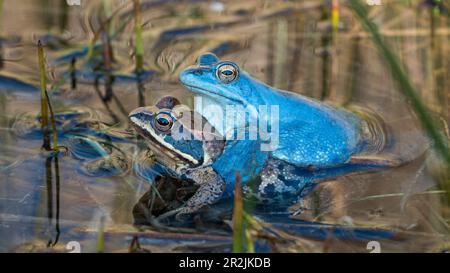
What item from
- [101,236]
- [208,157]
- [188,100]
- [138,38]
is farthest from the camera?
[138,38]

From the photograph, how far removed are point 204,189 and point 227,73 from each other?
0.76 m

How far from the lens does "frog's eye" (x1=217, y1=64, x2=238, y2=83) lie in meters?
4.71

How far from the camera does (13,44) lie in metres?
6.72

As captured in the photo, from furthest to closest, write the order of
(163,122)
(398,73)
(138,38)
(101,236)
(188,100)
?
(138,38) < (188,100) < (163,122) < (101,236) < (398,73)

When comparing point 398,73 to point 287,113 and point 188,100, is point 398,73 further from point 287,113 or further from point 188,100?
point 188,100

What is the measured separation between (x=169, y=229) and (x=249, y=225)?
447 millimetres

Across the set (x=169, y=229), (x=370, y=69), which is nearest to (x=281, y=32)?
(x=370, y=69)

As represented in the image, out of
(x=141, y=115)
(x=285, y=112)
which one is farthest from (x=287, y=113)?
(x=141, y=115)

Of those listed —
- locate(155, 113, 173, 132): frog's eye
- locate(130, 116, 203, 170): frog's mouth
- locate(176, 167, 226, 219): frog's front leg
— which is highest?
locate(155, 113, 173, 132): frog's eye

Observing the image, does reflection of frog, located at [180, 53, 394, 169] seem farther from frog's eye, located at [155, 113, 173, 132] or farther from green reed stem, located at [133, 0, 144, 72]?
A: green reed stem, located at [133, 0, 144, 72]

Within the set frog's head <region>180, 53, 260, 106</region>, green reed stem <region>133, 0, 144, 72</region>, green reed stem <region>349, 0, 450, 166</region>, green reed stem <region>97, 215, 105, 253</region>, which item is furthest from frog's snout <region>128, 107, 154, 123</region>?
green reed stem <region>349, 0, 450, 166</region>

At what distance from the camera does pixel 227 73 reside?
471 cm

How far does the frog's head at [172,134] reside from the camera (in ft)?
15.3

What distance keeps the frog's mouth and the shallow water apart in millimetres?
225
